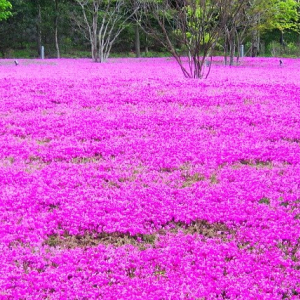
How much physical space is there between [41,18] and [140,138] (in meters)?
55.9

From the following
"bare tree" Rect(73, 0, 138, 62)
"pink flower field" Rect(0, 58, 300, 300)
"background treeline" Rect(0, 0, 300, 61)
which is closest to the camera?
"pink flower field" Rect(0, 58, 300, 300)

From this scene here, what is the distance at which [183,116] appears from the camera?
520 inches

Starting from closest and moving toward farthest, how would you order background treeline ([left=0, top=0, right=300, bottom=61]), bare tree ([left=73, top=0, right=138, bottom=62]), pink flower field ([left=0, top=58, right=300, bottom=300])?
pink flower field ([left=0, top=58, right=300, bottom=300]) → bare tree ([left=73, top=0, right=138, bottom=62]) → background treeline ([left=0, top=0, right=300, bottom=61])

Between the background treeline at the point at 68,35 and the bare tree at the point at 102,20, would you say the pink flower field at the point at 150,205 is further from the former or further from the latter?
the background treeline at the point at 68,35

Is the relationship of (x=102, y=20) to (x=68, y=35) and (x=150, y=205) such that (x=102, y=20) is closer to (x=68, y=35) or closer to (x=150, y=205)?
(x=68, y=35)

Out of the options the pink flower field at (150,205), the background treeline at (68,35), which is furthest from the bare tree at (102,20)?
the pink flower field at (150,205)

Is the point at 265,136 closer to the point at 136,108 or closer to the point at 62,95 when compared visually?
the point at 136,108

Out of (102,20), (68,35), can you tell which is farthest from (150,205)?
(68,35)

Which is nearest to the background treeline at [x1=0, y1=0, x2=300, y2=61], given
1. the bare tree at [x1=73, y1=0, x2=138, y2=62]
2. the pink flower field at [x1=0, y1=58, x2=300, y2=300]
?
the bare tree at [x1=73, y1=0, x2=138, y2=62]

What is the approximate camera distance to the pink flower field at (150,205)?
193 inches

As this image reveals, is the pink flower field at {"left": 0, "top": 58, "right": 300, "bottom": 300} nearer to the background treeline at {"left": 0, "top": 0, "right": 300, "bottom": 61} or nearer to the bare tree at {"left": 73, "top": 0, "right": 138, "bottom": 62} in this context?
the bare tree at {"left": 73, "top": 0, "right": 138, "bottom": 62}

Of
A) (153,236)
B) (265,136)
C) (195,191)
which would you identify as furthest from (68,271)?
(265,136)

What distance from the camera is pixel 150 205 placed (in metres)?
6.86

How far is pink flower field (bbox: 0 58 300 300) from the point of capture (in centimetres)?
490
